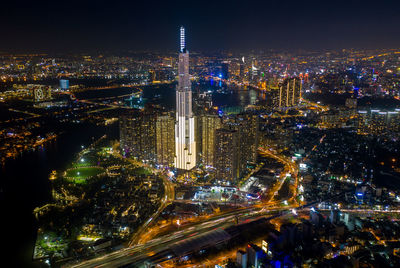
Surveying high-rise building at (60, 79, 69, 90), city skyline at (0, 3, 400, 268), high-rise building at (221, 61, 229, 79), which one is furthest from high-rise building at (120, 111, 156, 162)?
high-rise building at (221, 61, 229, 79)

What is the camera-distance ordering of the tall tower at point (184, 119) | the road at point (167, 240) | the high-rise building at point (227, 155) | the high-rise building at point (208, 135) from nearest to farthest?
the road at point (167, 240) → the high-rise building at point (227, 155) → the tall tower at point (184, 119) → the high-rise building at point (208, 135)

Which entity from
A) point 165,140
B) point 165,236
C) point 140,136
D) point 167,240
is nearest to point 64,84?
point 140,136

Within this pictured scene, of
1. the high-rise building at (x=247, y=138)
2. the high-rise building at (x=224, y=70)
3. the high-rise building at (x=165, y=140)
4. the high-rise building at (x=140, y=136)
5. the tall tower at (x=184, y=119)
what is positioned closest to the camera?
the tall tower at (x=184, y=119)

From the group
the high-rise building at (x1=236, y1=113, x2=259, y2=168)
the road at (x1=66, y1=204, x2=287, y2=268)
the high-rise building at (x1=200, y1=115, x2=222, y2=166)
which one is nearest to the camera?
the road at (x1=66, y1=204, x2=287, y2=268)

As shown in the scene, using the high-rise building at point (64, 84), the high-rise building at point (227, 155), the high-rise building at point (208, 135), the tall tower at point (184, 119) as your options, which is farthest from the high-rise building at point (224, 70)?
the high-rise building at point (227, 155)

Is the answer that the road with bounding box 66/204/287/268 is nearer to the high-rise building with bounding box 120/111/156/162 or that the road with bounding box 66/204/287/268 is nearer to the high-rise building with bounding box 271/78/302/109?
the high-rise building with bounding box 120/111/156/162

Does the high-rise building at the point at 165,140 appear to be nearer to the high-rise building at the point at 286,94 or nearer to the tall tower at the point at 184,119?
the tall tower at the point at 184,119

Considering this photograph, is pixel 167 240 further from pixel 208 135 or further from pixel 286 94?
pixel 286 94
